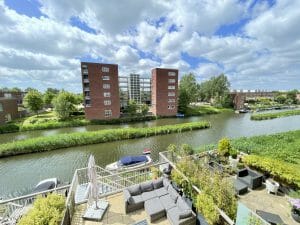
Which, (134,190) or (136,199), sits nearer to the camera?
(136,199)

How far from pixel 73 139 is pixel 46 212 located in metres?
15.3

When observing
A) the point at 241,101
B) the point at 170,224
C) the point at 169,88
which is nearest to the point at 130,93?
the point at 169,88

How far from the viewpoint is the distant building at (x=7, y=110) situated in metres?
27.9

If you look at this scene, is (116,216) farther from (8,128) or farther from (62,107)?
(62,107)

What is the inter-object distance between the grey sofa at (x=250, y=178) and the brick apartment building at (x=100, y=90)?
2764cm

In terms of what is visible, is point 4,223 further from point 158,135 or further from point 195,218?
point 158,135

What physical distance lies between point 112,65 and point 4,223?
30.3 meters

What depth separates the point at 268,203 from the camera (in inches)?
249

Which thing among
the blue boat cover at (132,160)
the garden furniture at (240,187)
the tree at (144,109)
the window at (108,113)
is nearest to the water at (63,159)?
the blue boat cover at (132,160)

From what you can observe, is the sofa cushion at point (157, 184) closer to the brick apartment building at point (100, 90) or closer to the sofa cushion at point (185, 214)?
the sofa cushion at point (185, 214)

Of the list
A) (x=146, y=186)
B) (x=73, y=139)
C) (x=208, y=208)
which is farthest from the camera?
(x=73, y=139)

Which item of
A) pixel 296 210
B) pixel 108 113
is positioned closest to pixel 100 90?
pixel 108 113

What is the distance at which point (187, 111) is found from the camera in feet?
137

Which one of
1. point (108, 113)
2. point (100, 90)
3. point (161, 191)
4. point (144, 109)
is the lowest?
point (161, 191)
